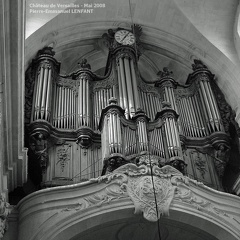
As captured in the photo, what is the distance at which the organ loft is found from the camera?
33.6 ft

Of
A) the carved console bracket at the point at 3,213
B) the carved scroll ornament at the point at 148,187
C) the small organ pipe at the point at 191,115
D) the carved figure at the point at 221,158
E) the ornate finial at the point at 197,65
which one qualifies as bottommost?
the carved console bracket at the point at 3,213

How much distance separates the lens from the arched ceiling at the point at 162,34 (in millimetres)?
13602

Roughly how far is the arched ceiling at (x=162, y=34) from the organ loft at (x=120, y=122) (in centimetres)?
52

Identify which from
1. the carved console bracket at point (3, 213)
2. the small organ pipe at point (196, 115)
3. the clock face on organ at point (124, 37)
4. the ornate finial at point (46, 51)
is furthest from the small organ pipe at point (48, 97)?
the small organ pipe at point (196, 115)

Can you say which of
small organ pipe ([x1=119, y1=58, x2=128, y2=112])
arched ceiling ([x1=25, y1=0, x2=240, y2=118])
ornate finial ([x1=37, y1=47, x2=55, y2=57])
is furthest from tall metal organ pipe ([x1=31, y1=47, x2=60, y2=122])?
small organ pipe ([x1=119, y1=58, x2=128, y2=112])

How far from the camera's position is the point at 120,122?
10.5 metres

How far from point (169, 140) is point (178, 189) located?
1416 mm

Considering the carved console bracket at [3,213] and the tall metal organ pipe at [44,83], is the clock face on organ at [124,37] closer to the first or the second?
the tall metal organ pipe at [44,83]

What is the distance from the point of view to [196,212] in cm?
908

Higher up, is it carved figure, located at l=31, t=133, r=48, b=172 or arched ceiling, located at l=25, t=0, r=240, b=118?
arched ceiling, located at l=25, t=0, r=240, b=118

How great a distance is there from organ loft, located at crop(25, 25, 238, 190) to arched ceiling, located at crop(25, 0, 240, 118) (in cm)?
52

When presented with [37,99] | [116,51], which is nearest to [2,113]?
[37,99]

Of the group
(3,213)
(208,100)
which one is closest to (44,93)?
(3,213)

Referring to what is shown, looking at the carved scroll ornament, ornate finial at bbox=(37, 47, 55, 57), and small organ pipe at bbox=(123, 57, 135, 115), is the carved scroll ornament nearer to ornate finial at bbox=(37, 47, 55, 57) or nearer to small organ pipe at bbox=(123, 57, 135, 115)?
small organ pipe at bbox=(123, 57, 135, 115)
